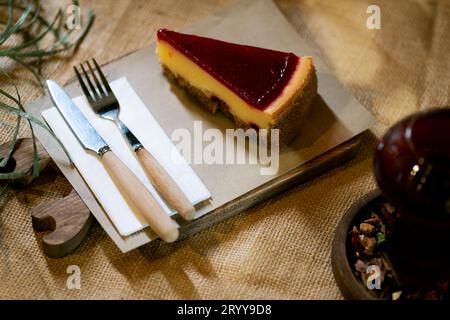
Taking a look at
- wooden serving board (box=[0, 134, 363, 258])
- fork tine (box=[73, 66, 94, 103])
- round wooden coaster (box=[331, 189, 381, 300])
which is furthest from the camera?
fork tine (box=[73, 66, 94, 103])

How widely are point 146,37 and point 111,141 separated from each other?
1.05ft

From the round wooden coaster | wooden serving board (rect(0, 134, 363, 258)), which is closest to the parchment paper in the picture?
wooden serving board (rect(0, 134, 363, 258))

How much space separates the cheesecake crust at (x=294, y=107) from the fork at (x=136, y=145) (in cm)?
17

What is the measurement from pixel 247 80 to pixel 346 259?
0.37 meters

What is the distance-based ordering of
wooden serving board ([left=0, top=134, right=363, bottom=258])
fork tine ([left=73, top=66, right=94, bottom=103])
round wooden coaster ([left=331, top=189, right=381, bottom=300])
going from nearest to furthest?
round wooden coaster ([left=331, top=189, right=381, bottom=300])
wooden serving board ([left=0, top=134, right=363, bottom=258])
fork tine ([left=73, top=66, right=94, bottom=103])

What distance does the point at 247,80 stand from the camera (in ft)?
3.74

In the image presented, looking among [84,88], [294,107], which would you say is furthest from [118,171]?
[294,107]

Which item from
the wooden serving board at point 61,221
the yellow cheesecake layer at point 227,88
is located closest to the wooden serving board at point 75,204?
the wooden serving board at point 61,221

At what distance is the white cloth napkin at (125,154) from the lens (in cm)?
105

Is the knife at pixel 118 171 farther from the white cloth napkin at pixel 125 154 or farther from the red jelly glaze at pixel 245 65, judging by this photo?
the red jelly glaze at pixel 245 65

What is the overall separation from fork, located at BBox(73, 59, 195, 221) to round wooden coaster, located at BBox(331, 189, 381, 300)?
0.23 meters

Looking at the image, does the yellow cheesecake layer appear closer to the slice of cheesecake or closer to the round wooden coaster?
the slice of cheesecake

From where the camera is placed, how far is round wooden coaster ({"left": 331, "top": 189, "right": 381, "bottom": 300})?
0.93 metres
